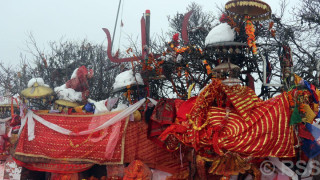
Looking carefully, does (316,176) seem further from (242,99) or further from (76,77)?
(76,77)

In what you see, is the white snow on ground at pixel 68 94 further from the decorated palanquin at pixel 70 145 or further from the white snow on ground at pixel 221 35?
the white snow on ground at pixel 221 35

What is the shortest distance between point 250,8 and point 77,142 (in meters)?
5.56

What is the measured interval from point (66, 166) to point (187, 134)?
400 centimetres

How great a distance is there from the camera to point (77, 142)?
10.3m

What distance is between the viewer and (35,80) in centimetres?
1263

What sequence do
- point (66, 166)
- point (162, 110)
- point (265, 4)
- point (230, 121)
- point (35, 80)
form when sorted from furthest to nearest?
point (35, 80)
point (66, 166)
point (162, 110)
point (265, 4)
point (230, 121)

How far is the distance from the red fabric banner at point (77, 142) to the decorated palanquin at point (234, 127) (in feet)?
6.47

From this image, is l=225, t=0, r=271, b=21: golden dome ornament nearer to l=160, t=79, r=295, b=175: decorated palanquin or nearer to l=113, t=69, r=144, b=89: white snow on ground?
l=160, t=79, r=295, b=175: decorated palanquin

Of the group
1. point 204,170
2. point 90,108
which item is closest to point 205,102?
point 204,170

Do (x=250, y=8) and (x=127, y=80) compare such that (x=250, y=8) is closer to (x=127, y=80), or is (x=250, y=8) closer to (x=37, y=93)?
(x=127, y=80)

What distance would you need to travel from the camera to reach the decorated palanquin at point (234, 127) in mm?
7152

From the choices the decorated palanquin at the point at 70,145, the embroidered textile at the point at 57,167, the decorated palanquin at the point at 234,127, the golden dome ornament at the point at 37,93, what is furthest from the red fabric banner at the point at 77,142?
the decorated palanquin at the point at 234,127

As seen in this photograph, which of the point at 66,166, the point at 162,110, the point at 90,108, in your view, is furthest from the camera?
the point at 90,108

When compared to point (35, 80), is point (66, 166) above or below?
below
